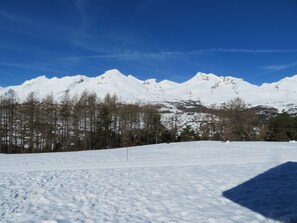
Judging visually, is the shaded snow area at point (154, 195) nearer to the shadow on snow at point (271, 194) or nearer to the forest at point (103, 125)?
the shadow on snow at point (271, 194)

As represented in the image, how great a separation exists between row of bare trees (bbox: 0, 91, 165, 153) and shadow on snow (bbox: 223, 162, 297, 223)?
3849 centimetres

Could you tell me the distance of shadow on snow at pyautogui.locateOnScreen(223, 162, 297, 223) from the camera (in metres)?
8.24

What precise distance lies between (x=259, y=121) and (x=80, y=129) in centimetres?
3080

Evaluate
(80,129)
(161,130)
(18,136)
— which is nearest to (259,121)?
(161,130)

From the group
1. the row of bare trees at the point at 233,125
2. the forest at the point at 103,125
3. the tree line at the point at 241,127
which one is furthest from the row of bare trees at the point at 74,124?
the row of bare trees at the point at 233,125

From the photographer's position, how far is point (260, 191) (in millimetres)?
10734

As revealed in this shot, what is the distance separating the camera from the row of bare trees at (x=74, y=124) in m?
47.7

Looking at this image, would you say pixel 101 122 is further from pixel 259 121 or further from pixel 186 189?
pixel 186 189

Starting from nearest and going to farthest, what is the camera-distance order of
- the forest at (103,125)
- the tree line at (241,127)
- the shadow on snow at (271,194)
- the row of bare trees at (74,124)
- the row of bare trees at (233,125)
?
the shadow on snow at (271,194) → the row of bare trees at (74,124) → the forest at (103,125) → the tree line at (241,127) → the row of bare trees at (233,125)

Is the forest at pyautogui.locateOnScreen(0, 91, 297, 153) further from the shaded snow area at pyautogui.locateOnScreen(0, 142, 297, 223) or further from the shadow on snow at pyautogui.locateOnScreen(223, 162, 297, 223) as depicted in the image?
the shadow on snow at pyautogui.locateOnScreen(223, 162, 297, 223)

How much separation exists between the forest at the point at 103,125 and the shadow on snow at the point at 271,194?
127 feet

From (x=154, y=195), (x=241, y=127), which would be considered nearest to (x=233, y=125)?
(x=241, y=127)

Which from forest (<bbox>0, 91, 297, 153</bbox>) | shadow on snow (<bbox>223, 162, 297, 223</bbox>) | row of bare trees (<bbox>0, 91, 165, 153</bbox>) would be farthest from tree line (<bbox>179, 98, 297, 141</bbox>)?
shadow on snow (<bbox>223, 162, 297, 223</bbox>)

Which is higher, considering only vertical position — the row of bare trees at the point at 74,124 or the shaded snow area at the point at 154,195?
the row of bare trees at the point at 74,124
